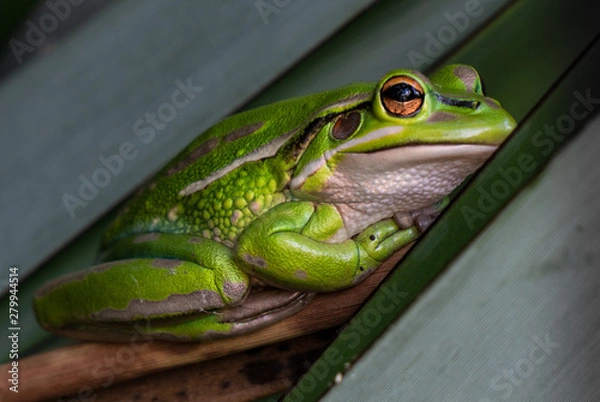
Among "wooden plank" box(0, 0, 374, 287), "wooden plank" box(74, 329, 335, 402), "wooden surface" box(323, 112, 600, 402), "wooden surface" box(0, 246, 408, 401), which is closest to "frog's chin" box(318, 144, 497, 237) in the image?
"wooden surface" box(0, 246, 408, 401)

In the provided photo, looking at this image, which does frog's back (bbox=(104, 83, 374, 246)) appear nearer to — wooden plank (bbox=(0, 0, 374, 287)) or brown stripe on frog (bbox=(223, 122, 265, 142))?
brown stripe on frog (bbox=(223, 122, 265, 142))

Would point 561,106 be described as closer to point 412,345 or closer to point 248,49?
point 412,345

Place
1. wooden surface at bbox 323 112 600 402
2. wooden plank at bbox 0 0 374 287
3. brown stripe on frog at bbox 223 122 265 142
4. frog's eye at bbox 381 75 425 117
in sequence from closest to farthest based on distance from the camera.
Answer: wooden surface at bbox 323 112 600 402 < frog's eye at bbox 381 75 425 117 < brown stripe on frog at bbox 223 122 265 142 < wooden plank at bbox 0 0 374 287

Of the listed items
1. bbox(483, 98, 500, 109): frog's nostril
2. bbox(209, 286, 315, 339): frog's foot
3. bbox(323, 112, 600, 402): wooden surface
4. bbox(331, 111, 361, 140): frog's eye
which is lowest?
bbox(209, 286, 315, 339): frog's foot

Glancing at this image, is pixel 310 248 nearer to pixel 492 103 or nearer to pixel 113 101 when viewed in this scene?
pixel 492 103

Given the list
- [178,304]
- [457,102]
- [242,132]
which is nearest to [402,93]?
[457,102]

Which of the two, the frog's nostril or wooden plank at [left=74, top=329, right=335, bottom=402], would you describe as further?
wooden plank at [left=74, top=329, right=335, bottom=402]

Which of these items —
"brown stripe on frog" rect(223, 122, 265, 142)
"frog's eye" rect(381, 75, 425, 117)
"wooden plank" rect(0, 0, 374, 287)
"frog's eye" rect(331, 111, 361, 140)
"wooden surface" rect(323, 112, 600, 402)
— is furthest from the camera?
"wooden plank" rect(0, 0, 374, 287)

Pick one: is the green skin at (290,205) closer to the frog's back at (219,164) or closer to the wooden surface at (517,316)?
the frog's back at (219,164)
